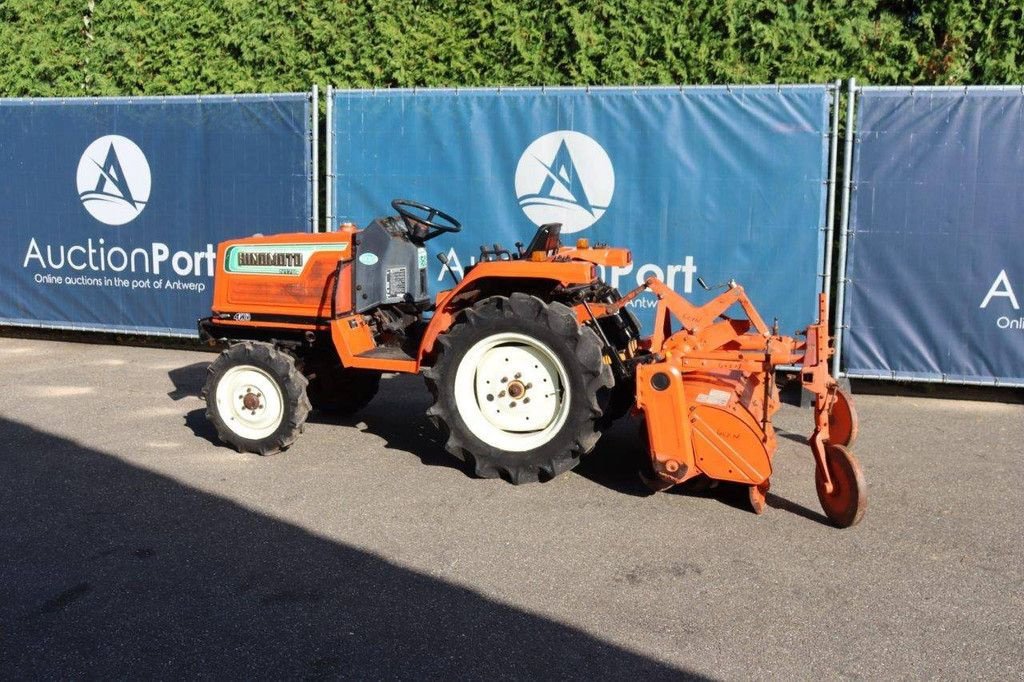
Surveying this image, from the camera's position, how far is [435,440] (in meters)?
6.49

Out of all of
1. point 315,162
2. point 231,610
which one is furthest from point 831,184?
point 231,610

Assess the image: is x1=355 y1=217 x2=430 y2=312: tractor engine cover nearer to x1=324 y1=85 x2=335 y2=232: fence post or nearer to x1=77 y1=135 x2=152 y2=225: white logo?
x1=324 y1=85 x2=335 y2=232: fence post

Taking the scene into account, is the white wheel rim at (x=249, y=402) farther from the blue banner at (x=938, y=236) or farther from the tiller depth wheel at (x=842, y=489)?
the blue banner at (x=938, y=236)

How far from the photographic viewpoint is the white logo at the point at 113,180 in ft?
30.5

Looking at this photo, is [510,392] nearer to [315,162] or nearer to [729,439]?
[729,439]

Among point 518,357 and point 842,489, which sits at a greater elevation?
point 518,357

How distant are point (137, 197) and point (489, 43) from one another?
3605 mm

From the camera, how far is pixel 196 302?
9258 mm

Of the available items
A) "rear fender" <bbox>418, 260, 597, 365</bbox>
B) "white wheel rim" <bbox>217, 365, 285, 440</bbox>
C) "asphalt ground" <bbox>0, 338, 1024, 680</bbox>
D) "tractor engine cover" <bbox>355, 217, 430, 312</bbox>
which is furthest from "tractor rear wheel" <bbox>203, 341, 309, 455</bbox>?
"rear fender" <bbox>418, 260, 597, 365</bbox>

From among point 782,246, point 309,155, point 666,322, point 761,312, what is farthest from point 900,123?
point 309,155

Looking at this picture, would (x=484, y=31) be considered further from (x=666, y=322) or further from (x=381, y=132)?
(x=666, y=322)

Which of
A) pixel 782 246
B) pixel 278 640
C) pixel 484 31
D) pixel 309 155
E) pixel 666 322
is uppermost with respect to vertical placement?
pixel 484 31

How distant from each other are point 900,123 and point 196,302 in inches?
247

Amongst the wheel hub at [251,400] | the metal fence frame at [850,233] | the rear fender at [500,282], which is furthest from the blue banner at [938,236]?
the wheel hub at [251,400]
